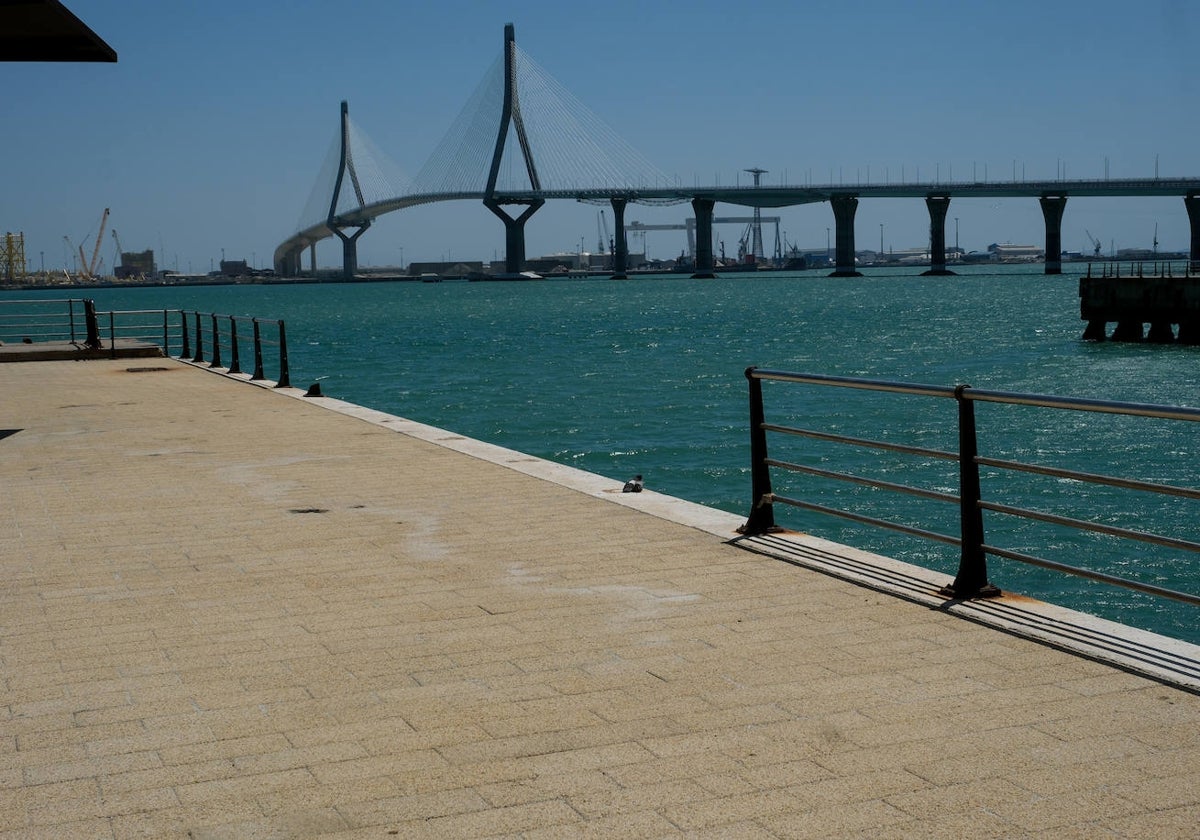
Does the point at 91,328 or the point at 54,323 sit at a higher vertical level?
the point at 54,323

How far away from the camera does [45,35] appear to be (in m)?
13.9

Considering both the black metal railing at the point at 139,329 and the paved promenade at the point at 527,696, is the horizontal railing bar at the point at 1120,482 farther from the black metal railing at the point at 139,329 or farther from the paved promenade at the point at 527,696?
the black metal railing at the point at 139,329

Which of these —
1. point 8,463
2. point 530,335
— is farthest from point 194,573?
point 530,335

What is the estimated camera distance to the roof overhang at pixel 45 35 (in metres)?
13.0

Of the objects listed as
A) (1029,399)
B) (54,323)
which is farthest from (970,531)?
(54,323)

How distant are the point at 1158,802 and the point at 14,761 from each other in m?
3.49

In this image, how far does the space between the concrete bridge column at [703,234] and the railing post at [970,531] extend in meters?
140

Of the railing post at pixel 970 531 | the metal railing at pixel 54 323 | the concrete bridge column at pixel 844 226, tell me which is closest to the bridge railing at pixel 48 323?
the metal railing at pixel 54 323

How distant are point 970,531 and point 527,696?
244cm

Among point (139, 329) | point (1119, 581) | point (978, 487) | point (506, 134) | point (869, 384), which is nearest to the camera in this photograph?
point (1119, 581)

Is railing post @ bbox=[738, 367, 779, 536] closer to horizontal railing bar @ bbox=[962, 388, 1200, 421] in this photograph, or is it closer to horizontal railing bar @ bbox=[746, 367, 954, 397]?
horizontal railing bar @ bbox=[746, 367, 954, 397]

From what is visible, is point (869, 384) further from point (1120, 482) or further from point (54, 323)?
point (54, 323)

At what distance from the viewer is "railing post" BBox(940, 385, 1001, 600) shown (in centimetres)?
654

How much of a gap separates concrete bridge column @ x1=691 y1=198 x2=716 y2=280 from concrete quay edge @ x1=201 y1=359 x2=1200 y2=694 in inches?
5424
